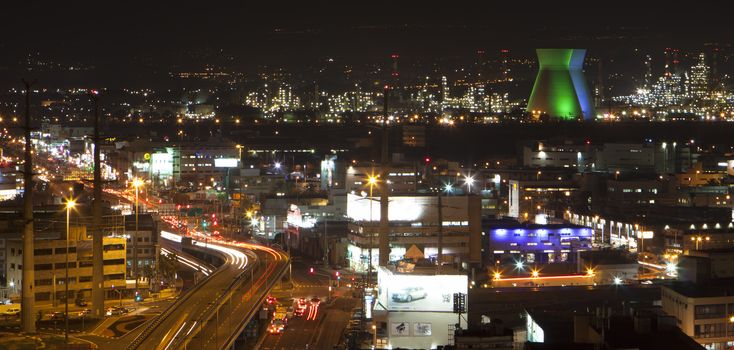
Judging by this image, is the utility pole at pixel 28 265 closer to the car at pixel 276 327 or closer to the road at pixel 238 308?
the road at pixel 238 308

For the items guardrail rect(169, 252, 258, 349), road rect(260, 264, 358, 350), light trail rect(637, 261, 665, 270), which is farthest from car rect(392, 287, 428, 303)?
light trail rect(637, 261, 665, 270)

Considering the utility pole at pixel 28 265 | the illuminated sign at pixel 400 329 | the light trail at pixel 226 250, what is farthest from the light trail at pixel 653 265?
the utility pole at pixel 28 265

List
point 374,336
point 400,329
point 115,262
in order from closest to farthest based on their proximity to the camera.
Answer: point 374,336 < point 400,329 < point 115,262

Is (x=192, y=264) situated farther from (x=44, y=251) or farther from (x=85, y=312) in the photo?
(x=85, y=312)

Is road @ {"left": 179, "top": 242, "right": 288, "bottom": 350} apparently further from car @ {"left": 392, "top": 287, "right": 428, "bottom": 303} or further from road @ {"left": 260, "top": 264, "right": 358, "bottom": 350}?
car @ {"left": 392, "top": 287, "right": 428, "bottom": 303}

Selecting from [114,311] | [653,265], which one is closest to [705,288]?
[653,265]

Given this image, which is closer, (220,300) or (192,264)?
(220,300)

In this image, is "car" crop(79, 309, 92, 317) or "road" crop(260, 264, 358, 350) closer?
"road" crop(260, 264, 358, 350)
